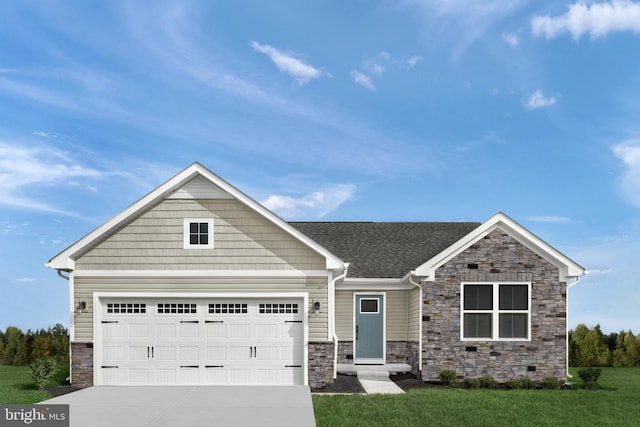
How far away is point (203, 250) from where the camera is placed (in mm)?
16000

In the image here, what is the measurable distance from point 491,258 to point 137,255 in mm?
9340

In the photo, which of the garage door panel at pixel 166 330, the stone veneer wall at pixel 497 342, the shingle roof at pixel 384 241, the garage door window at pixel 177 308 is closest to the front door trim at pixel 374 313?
the shingle roof at pixel 384 241

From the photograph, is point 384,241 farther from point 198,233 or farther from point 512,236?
point 198,233

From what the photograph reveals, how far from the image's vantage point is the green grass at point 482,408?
11703 millimetres

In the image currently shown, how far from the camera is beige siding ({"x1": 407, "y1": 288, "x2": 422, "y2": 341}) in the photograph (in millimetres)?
17531

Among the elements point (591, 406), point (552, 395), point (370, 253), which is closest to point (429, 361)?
point (552, 395)

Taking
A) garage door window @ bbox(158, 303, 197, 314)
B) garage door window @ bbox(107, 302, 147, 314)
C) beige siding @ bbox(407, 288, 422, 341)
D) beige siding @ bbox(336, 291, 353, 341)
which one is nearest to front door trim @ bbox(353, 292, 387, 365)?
beige siding @ bbox(336, 291, 353, 341)

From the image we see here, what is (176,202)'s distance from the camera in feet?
52.9

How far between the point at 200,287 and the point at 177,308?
84 cm

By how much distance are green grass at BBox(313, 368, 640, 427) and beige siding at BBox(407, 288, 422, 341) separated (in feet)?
7.92

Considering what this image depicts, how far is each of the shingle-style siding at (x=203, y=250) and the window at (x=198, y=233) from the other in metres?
0.11

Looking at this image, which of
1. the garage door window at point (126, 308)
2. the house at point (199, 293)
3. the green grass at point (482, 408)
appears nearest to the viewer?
the green grass at point (482, 408)

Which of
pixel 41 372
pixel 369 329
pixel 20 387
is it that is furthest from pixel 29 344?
pixel 369 329

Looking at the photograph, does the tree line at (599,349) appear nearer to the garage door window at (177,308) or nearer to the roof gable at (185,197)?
the roof gable at (185,197)
